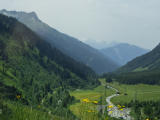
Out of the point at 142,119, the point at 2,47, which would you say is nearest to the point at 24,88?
the point at 2,47

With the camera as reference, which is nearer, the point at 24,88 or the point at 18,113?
the point at 18,113

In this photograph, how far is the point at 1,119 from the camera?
25.6 ft

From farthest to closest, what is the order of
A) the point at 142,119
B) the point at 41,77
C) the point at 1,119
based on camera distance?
1. the point at 41,77
2. the point at 142,119
3. the point at 1,119

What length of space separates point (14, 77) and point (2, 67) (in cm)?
1371

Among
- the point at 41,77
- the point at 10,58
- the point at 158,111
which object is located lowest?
the point at 158,111

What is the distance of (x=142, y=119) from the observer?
32.7 ft

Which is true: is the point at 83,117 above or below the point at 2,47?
below

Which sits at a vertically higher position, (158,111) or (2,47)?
(2,47)

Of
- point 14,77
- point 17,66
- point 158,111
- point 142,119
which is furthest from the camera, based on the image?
point 17,66

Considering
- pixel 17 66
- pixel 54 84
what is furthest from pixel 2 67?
A: pixel 54 84

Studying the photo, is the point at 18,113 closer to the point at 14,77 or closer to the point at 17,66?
the point at 14,77

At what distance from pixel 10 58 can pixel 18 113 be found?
623 ft

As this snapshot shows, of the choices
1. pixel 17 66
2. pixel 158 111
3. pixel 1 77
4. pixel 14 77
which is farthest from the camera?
pixel 17 66

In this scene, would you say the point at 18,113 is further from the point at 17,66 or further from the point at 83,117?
the point at 17,66
